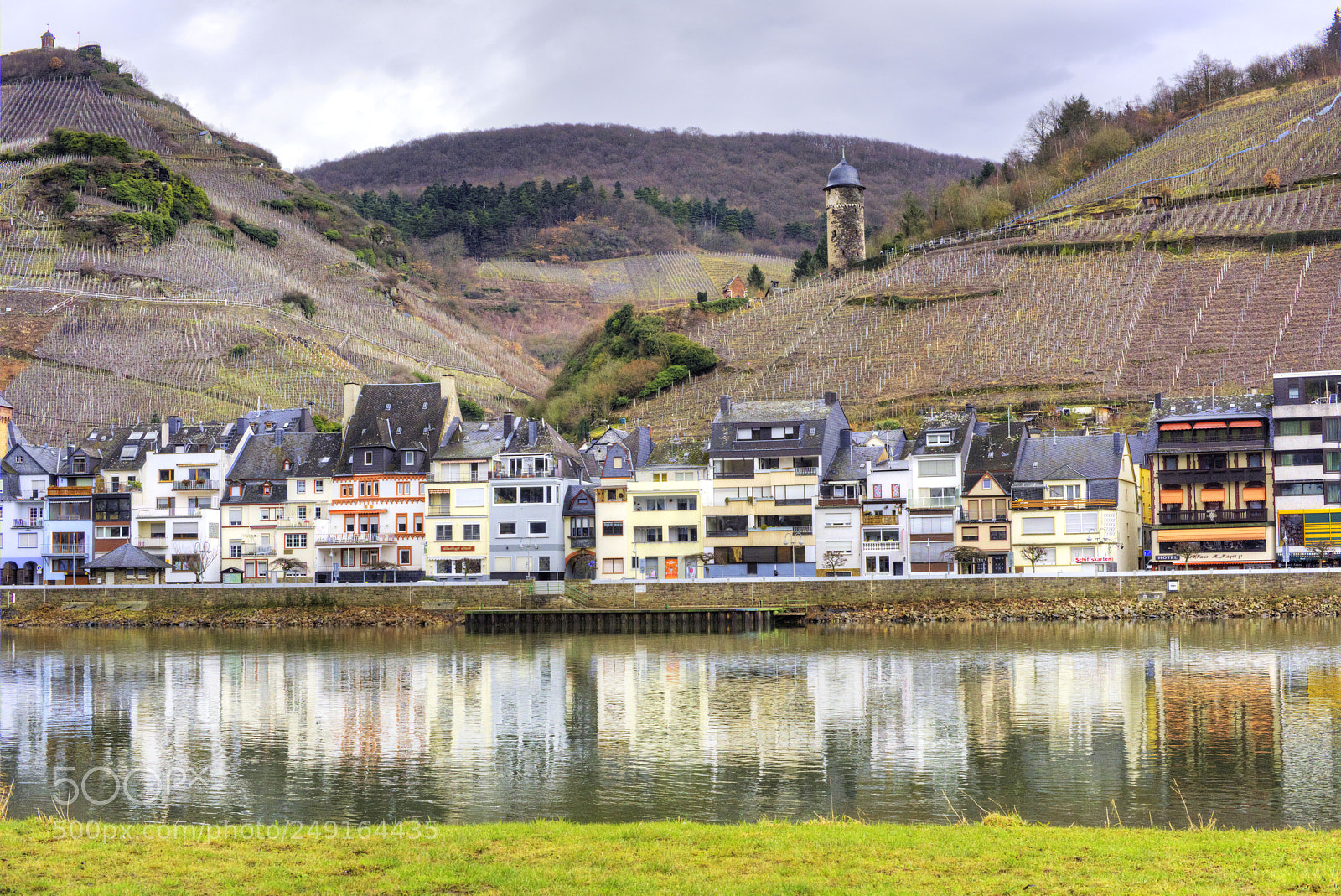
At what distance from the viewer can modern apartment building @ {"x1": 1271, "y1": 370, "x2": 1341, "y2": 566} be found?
6419 centimetres

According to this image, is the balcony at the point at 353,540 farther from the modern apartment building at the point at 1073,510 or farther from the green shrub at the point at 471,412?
the modern apartment building at the point at 1073,510

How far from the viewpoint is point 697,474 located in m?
68.3

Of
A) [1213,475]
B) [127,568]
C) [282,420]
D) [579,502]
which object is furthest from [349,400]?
[1213,475]

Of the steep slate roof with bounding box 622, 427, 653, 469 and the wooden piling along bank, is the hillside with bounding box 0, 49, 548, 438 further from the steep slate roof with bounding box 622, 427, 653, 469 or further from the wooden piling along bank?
the wooden piling along bank

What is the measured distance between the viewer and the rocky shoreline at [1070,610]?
54.8 metres

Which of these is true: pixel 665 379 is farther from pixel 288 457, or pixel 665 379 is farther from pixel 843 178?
pixel 843 178

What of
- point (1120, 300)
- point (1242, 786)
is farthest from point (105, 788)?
point (1120, 300)

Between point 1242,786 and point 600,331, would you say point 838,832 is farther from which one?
point 600,331

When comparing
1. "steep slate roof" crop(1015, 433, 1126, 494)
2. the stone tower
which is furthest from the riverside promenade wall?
the stone tower

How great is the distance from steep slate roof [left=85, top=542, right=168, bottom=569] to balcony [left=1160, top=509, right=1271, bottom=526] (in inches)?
1951

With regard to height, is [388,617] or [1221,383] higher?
[1221,383]

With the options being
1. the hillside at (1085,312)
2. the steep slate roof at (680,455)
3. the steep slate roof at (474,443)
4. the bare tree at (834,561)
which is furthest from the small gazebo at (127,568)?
the hillside at (1085,312)

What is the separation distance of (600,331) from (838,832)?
11230cm

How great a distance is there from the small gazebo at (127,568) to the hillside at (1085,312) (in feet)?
116
